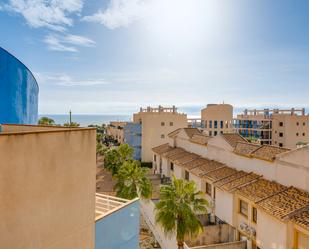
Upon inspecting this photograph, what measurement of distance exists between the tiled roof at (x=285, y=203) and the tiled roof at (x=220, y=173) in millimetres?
7089

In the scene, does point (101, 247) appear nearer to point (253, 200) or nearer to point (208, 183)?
point (253, 200)

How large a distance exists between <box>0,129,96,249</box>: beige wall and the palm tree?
32.4 ft

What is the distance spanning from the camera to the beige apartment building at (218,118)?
73.1 meters

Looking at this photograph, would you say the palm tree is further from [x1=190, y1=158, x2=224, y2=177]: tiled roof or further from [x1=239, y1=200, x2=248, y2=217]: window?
[x1=190, y1=158, x2=224, y2=177]: tiled roof

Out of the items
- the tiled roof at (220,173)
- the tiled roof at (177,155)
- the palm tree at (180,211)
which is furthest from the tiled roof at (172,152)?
the palm tree at (180,211)

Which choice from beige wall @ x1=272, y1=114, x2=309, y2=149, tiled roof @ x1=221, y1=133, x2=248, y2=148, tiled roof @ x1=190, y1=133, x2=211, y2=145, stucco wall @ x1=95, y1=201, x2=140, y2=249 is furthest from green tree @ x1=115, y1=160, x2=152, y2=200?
beige wall @ x1=272, y1=114, x2=309, y2=149

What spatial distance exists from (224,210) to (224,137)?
9335mm

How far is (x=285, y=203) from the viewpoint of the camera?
18.1 meters

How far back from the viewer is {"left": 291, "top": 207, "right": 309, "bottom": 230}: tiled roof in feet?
50.5

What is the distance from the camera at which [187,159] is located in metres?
36.2

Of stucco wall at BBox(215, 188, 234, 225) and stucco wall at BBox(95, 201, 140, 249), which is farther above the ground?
stucco wall at BBox(95, 201, 140, 249)

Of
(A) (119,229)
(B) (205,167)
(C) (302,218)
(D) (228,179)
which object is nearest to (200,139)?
(B) (205,167)

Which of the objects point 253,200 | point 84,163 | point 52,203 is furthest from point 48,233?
point 253,200

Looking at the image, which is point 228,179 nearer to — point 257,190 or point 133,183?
point 257,190
